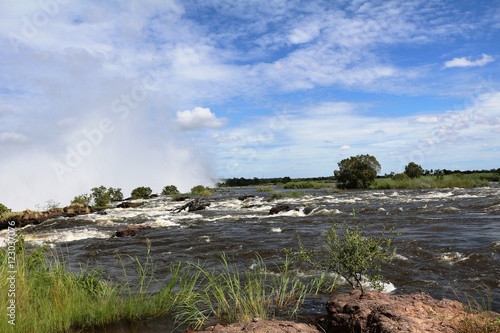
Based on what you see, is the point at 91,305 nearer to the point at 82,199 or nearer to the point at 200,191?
the point at 82,199

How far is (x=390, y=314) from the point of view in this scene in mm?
5059

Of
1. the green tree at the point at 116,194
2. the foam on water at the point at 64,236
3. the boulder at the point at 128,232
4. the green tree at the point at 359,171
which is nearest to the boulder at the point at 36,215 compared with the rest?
the foam on water at the point at 64,236

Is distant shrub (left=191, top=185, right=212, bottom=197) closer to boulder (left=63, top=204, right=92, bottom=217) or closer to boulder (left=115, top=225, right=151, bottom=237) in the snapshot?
boulder (left=63, top=204, right=92, bottom=217)

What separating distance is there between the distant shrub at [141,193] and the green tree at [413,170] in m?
41.7

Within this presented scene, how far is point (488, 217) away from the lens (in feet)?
63.2

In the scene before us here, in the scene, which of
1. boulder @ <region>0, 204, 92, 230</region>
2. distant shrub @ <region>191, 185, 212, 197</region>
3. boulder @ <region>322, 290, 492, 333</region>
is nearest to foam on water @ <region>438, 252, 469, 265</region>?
boulder @ <region>322, 290, 492, 333</region>

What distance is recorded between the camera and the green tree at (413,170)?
64.9 meters

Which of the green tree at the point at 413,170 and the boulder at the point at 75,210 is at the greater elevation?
the green tree at the point at 413,170

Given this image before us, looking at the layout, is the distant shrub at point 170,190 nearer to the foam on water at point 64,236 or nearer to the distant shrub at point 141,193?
the distant shrub at point 141,193

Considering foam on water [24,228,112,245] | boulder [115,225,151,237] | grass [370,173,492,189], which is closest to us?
foam on water [24,228,112,245]

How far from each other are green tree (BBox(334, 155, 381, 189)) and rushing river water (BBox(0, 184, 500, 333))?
1300 inches

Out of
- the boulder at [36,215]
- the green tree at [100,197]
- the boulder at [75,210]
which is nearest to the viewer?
the boulder at [36,215]

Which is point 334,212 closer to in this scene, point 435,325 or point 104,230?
point 104,230

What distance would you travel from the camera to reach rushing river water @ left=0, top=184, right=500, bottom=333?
917cm
